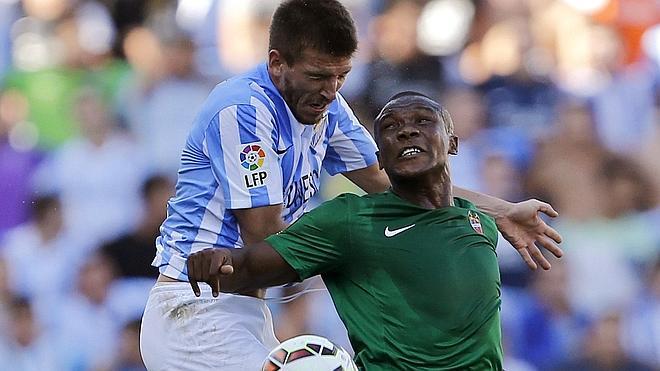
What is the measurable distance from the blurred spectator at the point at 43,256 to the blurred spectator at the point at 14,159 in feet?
0.32

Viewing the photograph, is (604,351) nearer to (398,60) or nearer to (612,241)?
(612,241)

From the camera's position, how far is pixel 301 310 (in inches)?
323

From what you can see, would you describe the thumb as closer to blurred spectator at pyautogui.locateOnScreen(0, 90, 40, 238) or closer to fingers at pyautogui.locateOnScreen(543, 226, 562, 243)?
fingers at pyautogui.locateOnScreen(543, 226, 562, 243)

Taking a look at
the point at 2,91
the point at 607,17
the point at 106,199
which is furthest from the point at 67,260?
the point at 607,17

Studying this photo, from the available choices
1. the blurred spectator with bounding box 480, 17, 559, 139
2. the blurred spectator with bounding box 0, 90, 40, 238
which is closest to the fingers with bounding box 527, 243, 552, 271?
the blurred spectator with bounding box 480, 17, 559, 139

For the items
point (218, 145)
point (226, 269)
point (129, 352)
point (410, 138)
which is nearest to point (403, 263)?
point (410, 138)

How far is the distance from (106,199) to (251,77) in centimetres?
399

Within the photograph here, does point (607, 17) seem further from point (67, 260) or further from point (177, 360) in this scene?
point (177, 360)

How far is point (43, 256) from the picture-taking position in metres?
8.32

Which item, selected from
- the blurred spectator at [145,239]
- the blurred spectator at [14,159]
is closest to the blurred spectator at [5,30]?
the blurred spectator at [14,159]

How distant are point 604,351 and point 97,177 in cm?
390

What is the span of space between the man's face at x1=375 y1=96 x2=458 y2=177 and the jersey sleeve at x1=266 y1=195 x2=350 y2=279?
0.27 meters

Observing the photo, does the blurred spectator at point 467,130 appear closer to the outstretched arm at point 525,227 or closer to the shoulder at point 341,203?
the outstretched arm at point 525,227

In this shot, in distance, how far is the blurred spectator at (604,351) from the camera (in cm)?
836
